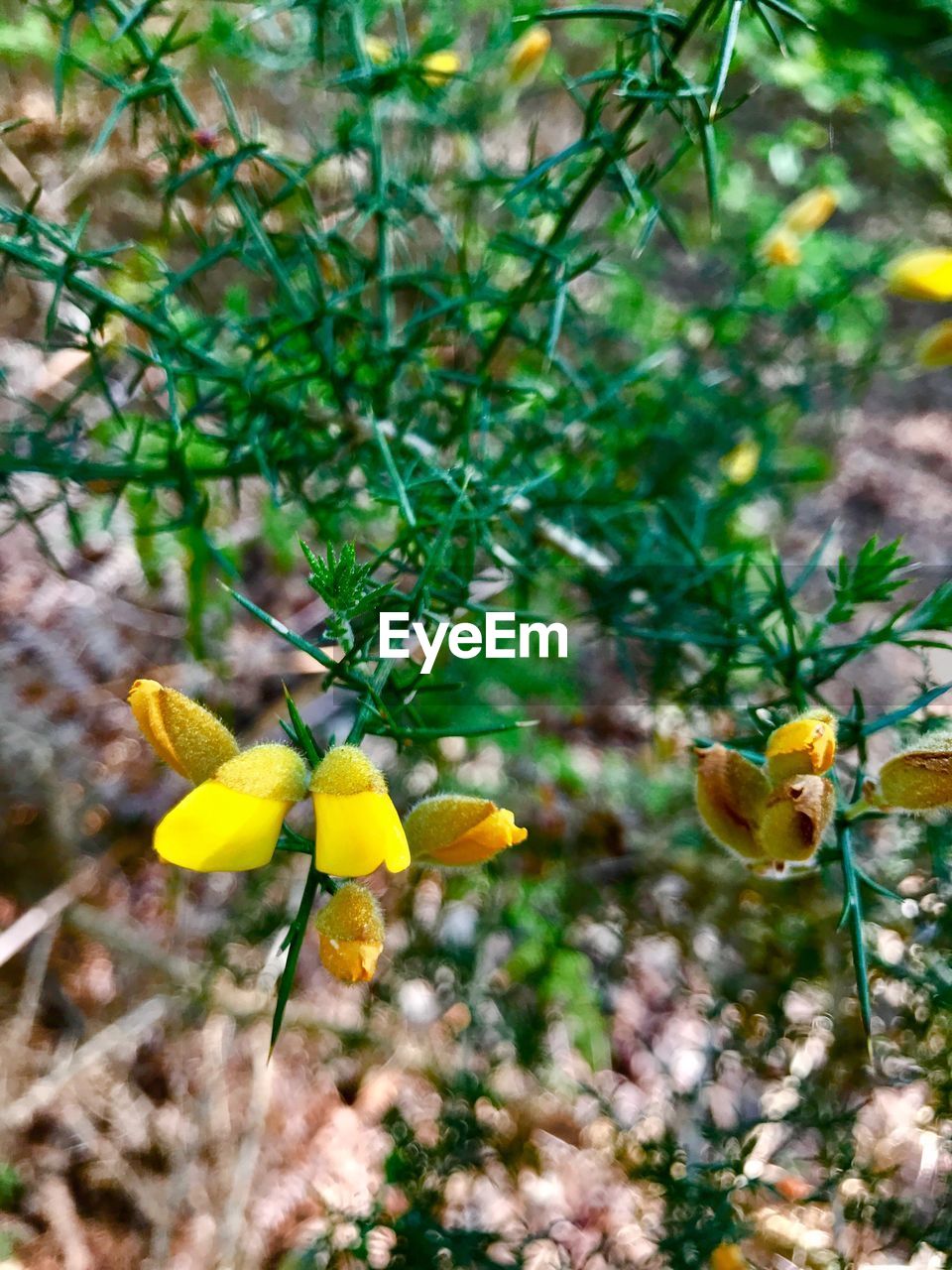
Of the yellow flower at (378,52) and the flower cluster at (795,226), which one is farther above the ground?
the yellow flower at (378,52)

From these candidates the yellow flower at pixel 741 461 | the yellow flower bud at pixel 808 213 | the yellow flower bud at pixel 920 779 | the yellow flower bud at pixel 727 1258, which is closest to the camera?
the yellow flower bud at pixel 920 779

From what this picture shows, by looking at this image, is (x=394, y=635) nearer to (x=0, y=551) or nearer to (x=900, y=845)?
(x=900, y=845)

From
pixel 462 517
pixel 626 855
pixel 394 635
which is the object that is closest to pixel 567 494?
pixel 462 517

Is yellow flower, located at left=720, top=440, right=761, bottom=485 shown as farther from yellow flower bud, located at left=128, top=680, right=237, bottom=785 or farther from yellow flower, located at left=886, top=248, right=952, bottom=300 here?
yellow flower bud, located at left=128, top=680, right=237, bottom=785

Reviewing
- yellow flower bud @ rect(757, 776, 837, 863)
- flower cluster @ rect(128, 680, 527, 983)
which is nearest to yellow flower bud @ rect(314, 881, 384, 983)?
flower cluster @ rect(128, 680, 527, 983)

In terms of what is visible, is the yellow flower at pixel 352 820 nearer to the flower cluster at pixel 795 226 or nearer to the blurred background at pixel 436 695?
the blurred background at pixel 436 695

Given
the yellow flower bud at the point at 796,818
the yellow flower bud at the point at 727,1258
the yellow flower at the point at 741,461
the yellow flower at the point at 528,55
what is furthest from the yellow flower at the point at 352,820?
the yellow flower at the point at 741,461
